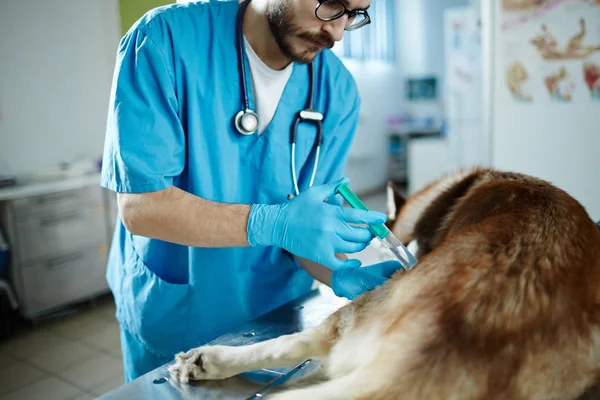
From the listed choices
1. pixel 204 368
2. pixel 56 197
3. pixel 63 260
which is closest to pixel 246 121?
pixel 204 368

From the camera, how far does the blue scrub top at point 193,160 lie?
1.07m

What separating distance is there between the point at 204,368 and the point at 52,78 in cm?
325

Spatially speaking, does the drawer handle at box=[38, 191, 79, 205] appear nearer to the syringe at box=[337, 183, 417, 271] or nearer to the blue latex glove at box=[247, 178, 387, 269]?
the blue latex glove at box=[247, 178, 387, 269]

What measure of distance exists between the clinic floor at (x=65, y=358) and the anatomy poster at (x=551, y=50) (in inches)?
100

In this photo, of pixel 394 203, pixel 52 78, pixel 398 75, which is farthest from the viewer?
pixel 398 75

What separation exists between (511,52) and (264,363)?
215cm

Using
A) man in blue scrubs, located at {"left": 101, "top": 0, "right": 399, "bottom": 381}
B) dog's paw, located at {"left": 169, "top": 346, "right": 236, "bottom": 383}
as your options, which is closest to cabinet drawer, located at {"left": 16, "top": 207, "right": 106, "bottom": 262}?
man in blue scrubs, located at {"left": 101, "top": 0, "right": 399, "bottom": 381}

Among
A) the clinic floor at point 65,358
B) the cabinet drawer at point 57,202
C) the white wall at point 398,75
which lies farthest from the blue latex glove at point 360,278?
the white wall at point 398,75

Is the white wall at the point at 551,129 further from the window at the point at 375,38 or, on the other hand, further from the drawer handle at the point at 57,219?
the window at the point at 375,38

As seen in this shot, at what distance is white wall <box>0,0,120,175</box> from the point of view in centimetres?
330

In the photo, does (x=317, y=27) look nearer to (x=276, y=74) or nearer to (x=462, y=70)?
(x=276, y=74)

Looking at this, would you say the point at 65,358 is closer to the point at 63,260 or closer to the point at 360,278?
A: the point at 63,260

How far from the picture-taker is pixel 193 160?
116 cm

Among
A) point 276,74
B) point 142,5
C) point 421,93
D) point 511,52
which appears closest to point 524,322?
point 276,74
